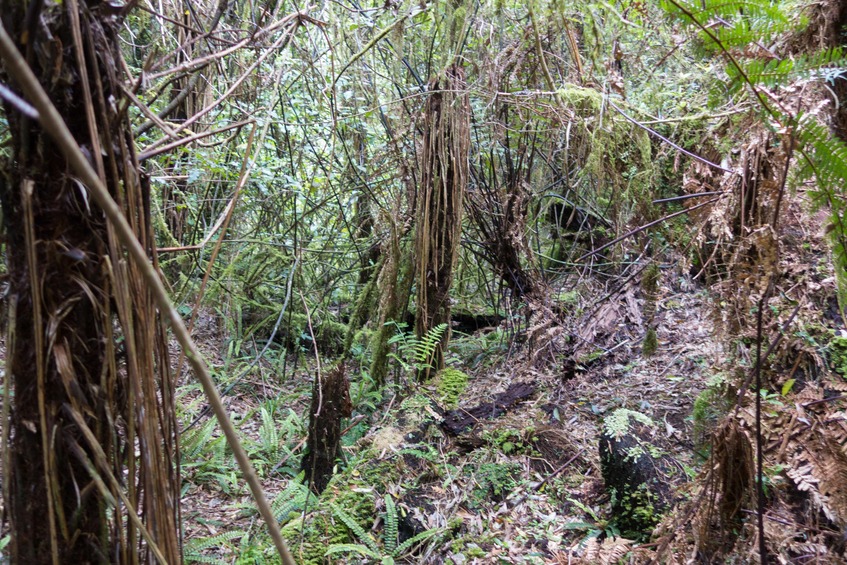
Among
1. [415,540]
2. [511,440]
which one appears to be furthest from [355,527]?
[511,440]

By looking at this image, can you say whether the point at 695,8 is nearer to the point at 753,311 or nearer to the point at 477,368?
the point at 753,311

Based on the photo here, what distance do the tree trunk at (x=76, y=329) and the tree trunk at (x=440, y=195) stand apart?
304 cm

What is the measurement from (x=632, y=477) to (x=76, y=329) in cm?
269

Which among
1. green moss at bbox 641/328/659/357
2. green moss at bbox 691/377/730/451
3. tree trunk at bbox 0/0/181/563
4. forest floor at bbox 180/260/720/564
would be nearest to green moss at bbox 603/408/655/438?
forest floor at bbox 180/260/720/564

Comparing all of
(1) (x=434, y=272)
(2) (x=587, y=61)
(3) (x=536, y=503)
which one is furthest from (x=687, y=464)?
(2) (x=587, y=61)

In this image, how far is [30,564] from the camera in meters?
1.02

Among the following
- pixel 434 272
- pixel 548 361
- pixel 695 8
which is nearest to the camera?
pixel 695 8

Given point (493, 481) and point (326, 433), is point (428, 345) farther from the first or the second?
point (493, 481)

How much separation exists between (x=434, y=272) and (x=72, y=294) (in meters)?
3.25

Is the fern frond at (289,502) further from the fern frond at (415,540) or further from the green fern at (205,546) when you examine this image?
the fern frond at (415,540)

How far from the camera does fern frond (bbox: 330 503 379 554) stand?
8.75ft

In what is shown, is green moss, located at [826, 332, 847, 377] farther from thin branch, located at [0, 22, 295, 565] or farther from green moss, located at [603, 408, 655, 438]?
thin branch, located at [0, 22, 295, 565]

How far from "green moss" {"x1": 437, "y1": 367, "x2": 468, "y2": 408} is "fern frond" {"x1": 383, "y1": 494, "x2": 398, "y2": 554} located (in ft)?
3.50

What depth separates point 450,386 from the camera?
12.8 feet
